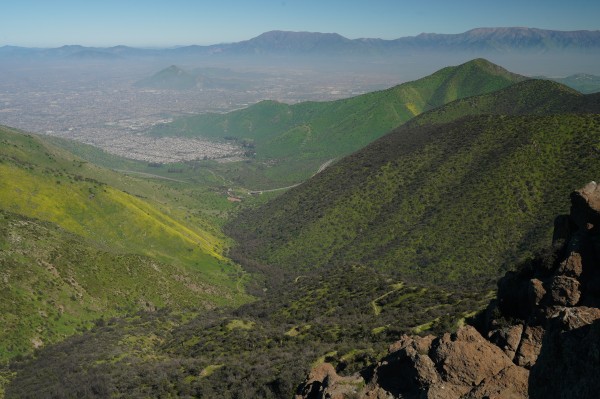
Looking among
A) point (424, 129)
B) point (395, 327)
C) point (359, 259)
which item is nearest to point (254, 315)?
point (395, 327)

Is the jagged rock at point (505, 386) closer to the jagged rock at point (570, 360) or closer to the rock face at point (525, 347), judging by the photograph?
the rock face at point (525, 347)

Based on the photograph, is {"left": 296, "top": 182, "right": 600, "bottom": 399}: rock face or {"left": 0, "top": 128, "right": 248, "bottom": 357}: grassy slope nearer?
{"left": 296, "top": 182, "right": 600, "bottom": 399}: rock face

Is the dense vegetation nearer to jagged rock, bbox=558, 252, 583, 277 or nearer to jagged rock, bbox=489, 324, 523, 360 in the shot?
jagged rock, bbox=489, 324, 523, 360

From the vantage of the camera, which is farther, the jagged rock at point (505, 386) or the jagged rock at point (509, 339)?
the jagged rock at point (509, 339)

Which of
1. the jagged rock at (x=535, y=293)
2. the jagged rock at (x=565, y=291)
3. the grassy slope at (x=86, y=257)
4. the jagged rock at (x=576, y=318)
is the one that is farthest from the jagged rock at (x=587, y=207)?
the grassy slope at (x=86, y=257)

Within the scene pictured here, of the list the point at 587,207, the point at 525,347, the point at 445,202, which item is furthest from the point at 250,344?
the point at 445,202

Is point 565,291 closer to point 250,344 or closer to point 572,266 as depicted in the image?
point 572,266

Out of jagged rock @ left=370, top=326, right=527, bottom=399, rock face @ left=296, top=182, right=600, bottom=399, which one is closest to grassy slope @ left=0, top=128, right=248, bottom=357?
rock face @ left=296, top=182, right=600, bottom=399
